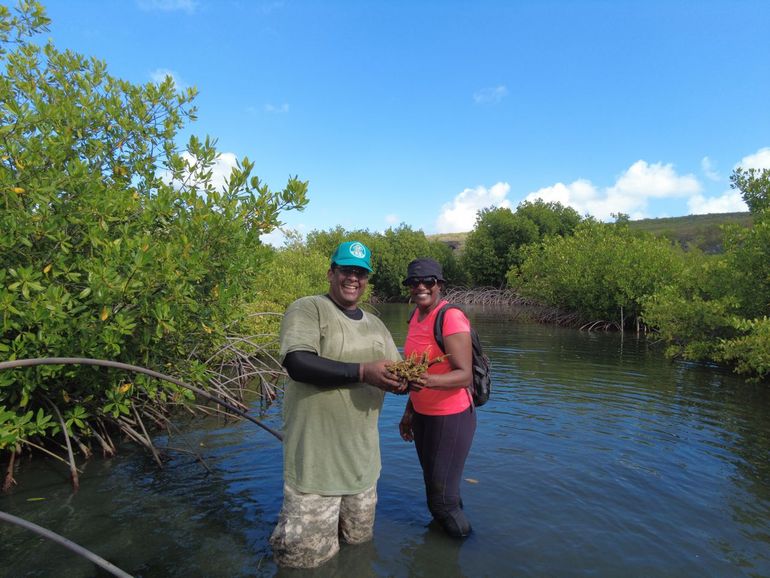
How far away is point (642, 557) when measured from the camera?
4629 millimetres

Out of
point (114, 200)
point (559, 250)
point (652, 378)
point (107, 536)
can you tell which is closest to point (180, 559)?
point (107, 536)

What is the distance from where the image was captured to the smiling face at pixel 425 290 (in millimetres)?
4160

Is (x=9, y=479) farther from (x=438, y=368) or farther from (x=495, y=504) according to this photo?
(x=495, y=504)

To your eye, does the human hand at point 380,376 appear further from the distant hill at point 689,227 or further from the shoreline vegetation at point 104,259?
the distant hill at point 689,227

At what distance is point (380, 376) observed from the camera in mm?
3191

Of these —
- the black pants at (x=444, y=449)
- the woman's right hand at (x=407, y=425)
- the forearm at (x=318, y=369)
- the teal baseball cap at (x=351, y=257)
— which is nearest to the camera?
the forearm at (x=318, y=369)

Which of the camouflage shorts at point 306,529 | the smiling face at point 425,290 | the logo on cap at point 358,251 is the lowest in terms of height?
the camouflage shorts at point 306,529

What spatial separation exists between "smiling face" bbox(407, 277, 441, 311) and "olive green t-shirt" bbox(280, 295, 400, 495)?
777 millimetres

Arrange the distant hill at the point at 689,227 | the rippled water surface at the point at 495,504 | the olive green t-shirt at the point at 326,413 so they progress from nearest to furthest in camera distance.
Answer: the olive green t-shirt at the point at 326,413 → the rippled water surface at the point at 495,504 → the distant hill at the point at 689,227

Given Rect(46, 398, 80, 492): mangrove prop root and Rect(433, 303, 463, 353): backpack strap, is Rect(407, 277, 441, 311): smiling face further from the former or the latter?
Rect(46, 398, 80, 492): mangrove prop root

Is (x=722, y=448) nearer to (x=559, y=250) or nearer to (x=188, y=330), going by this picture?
(x=188, y=330)

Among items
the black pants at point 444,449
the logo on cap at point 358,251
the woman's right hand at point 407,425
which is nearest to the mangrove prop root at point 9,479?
the woman's right hand at point 407,425

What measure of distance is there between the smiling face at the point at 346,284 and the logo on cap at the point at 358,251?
0.09m

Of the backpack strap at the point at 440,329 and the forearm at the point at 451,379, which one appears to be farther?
the backpack strap at the point at 440,329
